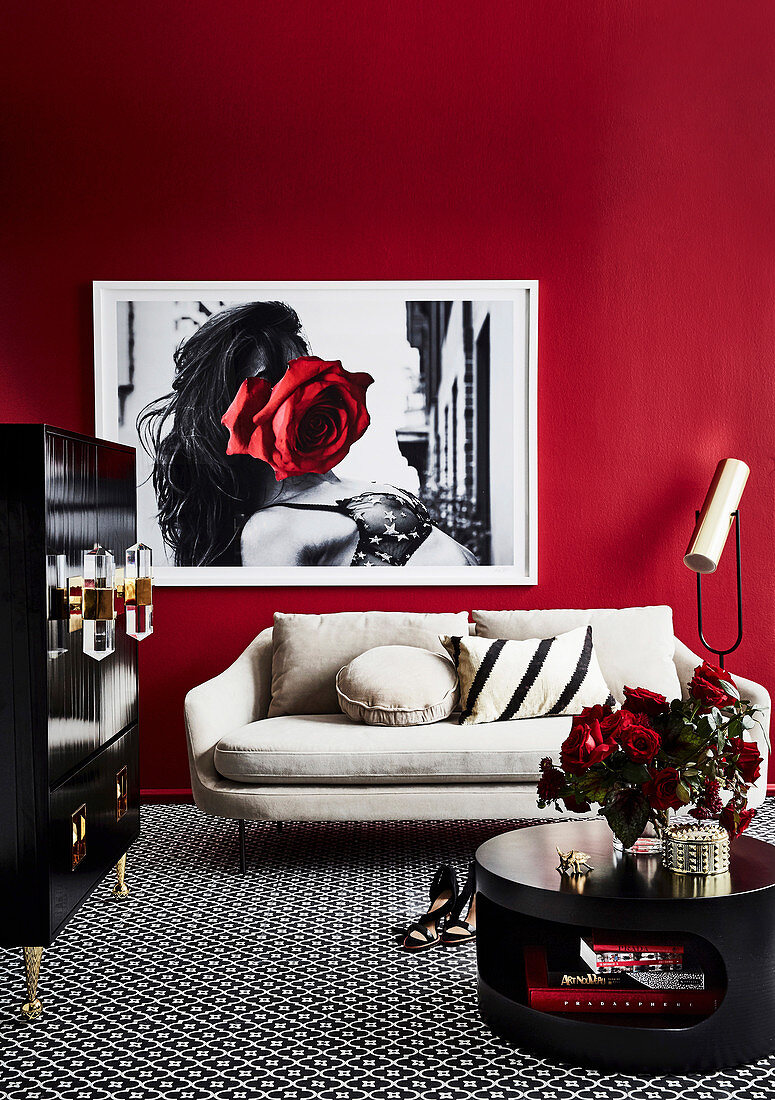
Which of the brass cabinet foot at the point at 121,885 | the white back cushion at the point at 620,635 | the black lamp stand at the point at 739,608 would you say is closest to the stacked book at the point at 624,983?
the brass cabinet foot at the point at 121,885

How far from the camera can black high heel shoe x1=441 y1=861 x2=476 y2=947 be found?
110 inches

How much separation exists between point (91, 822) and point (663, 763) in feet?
5.23

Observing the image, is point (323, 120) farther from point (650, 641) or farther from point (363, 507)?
point (650, 641)

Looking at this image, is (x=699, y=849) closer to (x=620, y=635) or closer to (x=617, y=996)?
(x=617, y=996)

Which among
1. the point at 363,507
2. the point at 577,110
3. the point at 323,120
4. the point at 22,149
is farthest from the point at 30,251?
the point at 577,110

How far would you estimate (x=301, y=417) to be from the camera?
4.35 meters

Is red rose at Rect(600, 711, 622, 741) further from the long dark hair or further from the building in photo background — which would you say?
the long dark hair

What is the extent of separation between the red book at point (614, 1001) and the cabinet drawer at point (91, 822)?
1.21 metres

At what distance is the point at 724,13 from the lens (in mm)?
4355

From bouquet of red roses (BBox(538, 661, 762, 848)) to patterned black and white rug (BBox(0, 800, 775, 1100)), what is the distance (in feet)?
1.79

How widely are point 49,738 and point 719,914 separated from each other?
1593 mm

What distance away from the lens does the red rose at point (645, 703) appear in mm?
2250

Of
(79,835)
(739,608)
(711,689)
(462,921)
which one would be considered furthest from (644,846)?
(739,608)

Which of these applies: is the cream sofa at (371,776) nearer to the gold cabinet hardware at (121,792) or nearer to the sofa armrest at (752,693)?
the sofa armrest at (752,693)
